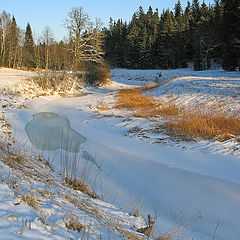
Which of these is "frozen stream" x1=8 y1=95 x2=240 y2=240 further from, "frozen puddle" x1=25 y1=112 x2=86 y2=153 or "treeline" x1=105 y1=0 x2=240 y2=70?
"treeline" x1=105 y1=0 x2=240 y2=70

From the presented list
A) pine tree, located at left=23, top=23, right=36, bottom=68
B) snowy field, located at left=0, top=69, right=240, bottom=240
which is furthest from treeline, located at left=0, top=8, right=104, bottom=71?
snowy field, located at left=0, top=69, right=240, bottom=240

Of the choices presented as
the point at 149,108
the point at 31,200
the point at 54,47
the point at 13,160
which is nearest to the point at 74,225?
the point at 31,200

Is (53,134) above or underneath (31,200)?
underneath

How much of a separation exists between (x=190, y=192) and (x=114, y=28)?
325 feet

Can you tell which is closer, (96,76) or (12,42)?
(96,76)

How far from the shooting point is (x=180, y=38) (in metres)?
77.2

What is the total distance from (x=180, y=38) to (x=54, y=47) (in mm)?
24171

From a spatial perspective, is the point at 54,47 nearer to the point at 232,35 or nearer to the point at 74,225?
the point at 232,35

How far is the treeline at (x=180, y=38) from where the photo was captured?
149 feet

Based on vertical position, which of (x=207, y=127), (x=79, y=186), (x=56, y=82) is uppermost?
(x=56, y=82)

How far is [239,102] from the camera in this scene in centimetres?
2016

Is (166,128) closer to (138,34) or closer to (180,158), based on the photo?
(180,158)

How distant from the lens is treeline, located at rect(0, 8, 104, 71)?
54250 millimetres

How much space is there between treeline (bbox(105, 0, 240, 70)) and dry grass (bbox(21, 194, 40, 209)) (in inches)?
1558
